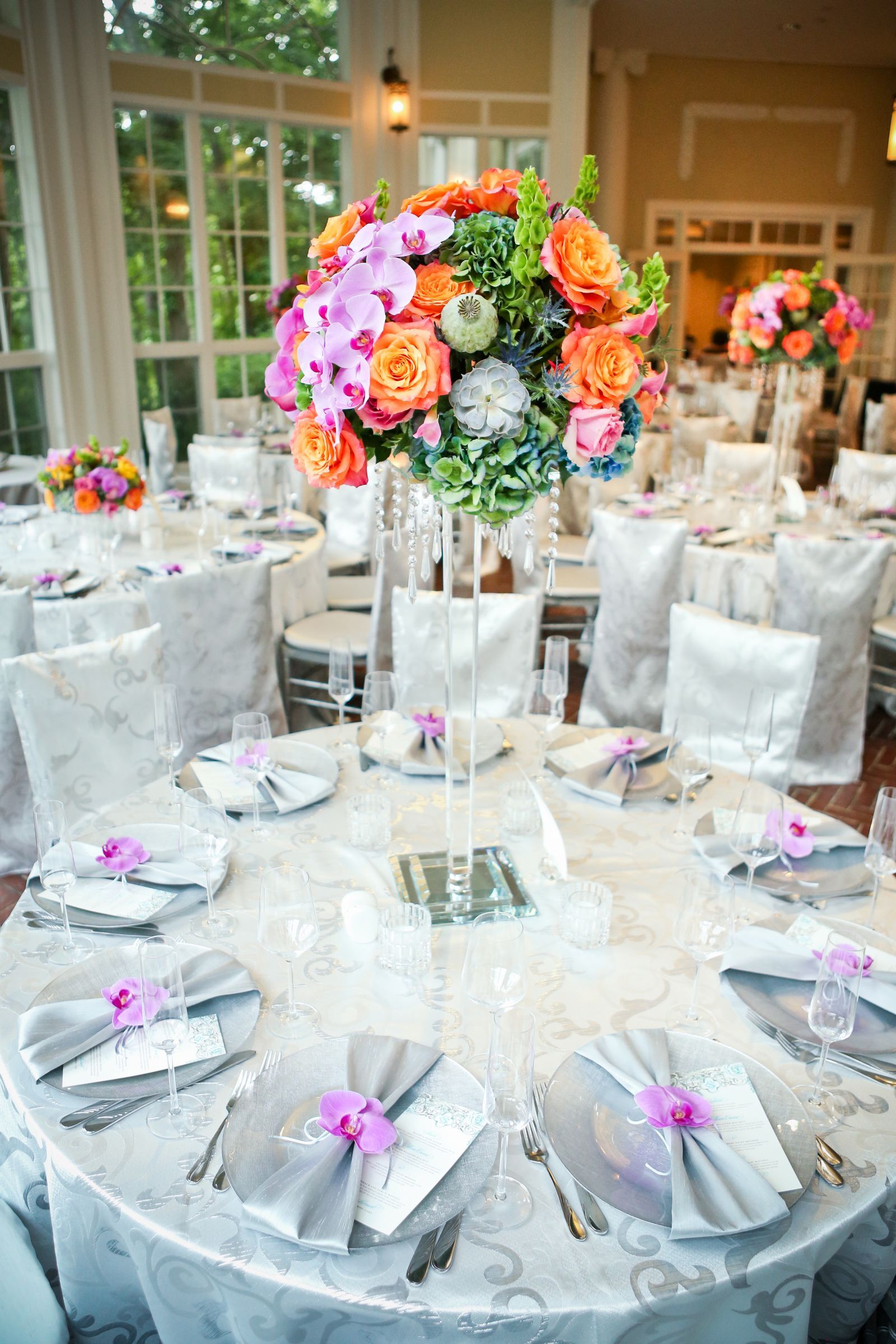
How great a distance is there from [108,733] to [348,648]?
0.57m

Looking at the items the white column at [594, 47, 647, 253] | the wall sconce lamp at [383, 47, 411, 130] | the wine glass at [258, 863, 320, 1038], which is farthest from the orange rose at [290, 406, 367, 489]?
the white column at [594, 47, 647, 253]

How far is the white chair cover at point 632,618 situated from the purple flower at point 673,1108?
8.10 ft

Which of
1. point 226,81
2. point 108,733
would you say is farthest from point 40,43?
point 108,733

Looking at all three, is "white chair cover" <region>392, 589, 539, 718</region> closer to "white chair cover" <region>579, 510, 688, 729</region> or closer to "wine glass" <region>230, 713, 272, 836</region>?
"wine glass" <region>230, 713, 272, 836</region>

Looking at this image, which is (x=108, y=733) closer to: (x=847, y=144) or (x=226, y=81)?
(x=226, y=81)

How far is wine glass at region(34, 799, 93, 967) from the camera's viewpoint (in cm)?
154

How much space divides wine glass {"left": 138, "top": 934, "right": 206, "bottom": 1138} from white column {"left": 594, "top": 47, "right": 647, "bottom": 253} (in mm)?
10594

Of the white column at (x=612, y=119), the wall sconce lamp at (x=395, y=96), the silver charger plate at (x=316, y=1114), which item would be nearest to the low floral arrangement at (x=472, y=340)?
the silver charger plate at (x=316, y=1114)

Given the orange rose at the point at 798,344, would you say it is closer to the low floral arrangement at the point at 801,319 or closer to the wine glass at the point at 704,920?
the low floral arrangement at the point at 801,319

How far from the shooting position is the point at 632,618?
12.1 ft

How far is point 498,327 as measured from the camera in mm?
1363

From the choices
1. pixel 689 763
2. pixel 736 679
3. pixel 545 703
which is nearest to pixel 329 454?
pixel 545 703

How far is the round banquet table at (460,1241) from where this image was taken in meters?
1.04

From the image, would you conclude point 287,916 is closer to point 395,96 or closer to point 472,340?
point 472,340
